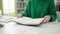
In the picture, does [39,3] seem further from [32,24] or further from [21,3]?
[21,3]

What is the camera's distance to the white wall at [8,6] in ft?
12.3

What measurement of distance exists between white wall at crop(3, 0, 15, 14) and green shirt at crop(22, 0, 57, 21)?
6.11 feet

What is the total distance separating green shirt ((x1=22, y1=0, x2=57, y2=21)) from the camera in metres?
1.82

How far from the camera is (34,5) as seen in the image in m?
1.99

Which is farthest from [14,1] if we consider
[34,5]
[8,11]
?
[34,5]

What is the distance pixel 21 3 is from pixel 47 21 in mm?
2522

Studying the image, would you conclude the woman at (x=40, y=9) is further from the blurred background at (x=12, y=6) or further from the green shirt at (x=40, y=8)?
the blurred background at (x=12, y=6)

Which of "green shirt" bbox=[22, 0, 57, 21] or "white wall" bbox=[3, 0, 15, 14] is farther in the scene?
"white wall" bbox=[3, 0, 15, 14]

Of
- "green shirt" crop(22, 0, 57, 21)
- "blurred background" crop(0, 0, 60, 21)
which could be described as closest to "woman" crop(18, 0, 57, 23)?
"green shirt" crop(22, 0, 57, 21)

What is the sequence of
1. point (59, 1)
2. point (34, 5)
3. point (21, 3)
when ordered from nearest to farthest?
point (34, 5), point (59, 1), point (21, 3)

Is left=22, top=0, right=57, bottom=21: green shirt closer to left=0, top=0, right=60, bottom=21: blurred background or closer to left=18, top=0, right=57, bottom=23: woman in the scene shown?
→ left=18, top=0, right=57, bottom=23: woman

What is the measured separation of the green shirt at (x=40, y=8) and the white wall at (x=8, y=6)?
186cm

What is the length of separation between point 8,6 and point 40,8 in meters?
2.03

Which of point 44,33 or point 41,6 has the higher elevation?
point 41,6
